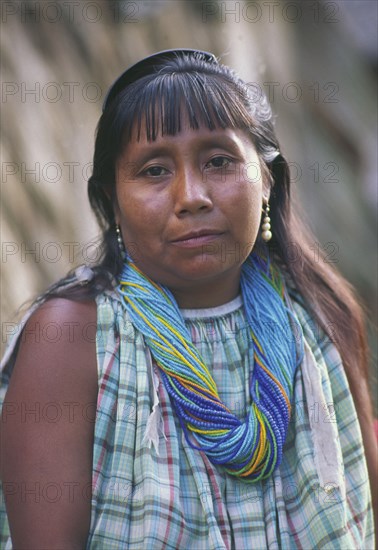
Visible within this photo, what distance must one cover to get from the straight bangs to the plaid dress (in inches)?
15.6

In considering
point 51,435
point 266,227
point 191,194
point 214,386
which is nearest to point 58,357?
point 51,435

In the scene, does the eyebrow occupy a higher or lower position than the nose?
higher

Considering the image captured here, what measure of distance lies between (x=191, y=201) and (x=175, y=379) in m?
0.39

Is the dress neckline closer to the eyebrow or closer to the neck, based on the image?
the neck

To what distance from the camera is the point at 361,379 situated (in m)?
2.09

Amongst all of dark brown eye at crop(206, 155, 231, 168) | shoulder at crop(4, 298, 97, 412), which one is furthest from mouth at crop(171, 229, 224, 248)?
shoulder at crop(4, 298, 97, 412)

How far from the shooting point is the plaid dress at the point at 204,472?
1711 mm

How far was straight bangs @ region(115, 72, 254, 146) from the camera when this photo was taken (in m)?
1.75

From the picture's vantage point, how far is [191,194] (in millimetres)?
1713

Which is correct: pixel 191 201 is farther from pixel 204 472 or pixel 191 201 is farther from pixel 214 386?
pixel 204 472

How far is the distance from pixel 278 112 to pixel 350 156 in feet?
1.64

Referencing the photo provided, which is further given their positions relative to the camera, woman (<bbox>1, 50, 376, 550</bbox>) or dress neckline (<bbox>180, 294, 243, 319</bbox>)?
dress neckline (<bbox>180, 294, 243, 319</bbox>)

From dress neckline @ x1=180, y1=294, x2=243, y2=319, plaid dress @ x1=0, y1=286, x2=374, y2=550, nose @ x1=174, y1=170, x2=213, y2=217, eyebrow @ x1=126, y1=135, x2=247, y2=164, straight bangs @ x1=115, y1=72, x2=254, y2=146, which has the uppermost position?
straight bangs @ x1=115, y1=72, x2=254, y2=146

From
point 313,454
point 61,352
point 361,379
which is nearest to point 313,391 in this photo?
point 313,454
